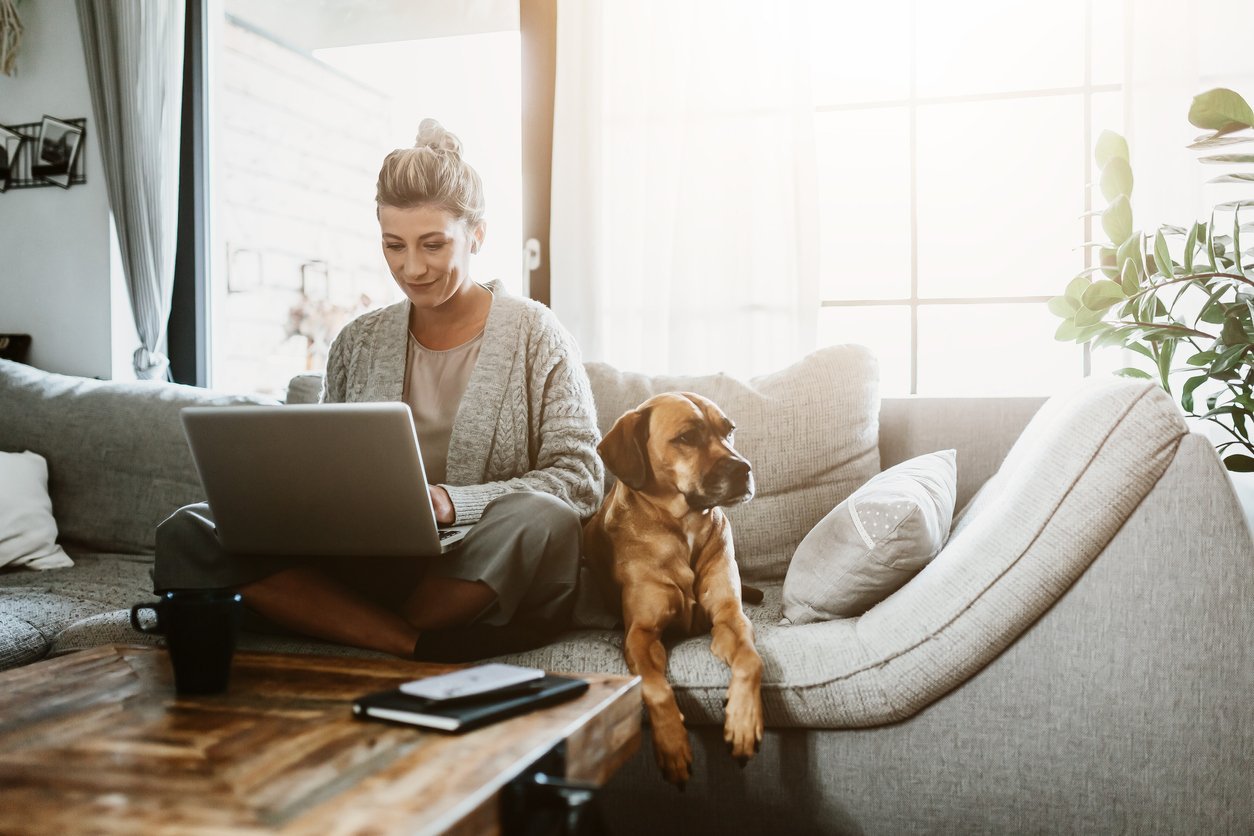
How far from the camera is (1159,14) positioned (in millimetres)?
2266

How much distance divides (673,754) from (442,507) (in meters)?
0.50

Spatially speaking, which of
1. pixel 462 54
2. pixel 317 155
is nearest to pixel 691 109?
pixel 462 54

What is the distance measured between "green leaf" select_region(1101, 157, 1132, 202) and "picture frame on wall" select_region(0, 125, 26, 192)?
3.19m

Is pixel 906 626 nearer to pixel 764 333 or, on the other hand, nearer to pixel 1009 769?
pixel 1009 769

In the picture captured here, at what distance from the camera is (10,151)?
3035mm

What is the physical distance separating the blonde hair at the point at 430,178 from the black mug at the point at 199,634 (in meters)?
0.95

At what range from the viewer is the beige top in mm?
1736

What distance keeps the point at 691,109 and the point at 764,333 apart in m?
0.67

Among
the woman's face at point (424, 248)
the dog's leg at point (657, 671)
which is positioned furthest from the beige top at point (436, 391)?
the dog's leg at point (657, 671)

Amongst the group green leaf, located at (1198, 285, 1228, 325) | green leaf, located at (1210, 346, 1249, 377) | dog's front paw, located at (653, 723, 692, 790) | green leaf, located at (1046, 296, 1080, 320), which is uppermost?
green leaf, located at (1046, 296, 1080, 320)

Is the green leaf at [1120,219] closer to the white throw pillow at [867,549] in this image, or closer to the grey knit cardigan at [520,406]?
the white throw pillow at [867,549]

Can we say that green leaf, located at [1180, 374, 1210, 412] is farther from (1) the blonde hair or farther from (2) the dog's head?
(1) the blonde hair

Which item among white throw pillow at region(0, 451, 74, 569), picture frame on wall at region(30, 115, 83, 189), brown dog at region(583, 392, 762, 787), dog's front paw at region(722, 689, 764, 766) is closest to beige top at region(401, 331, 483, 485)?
brown dog at region(583, 392, 762, 787)

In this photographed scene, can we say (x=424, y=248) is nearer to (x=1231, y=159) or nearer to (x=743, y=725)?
(x=743, y=725)
